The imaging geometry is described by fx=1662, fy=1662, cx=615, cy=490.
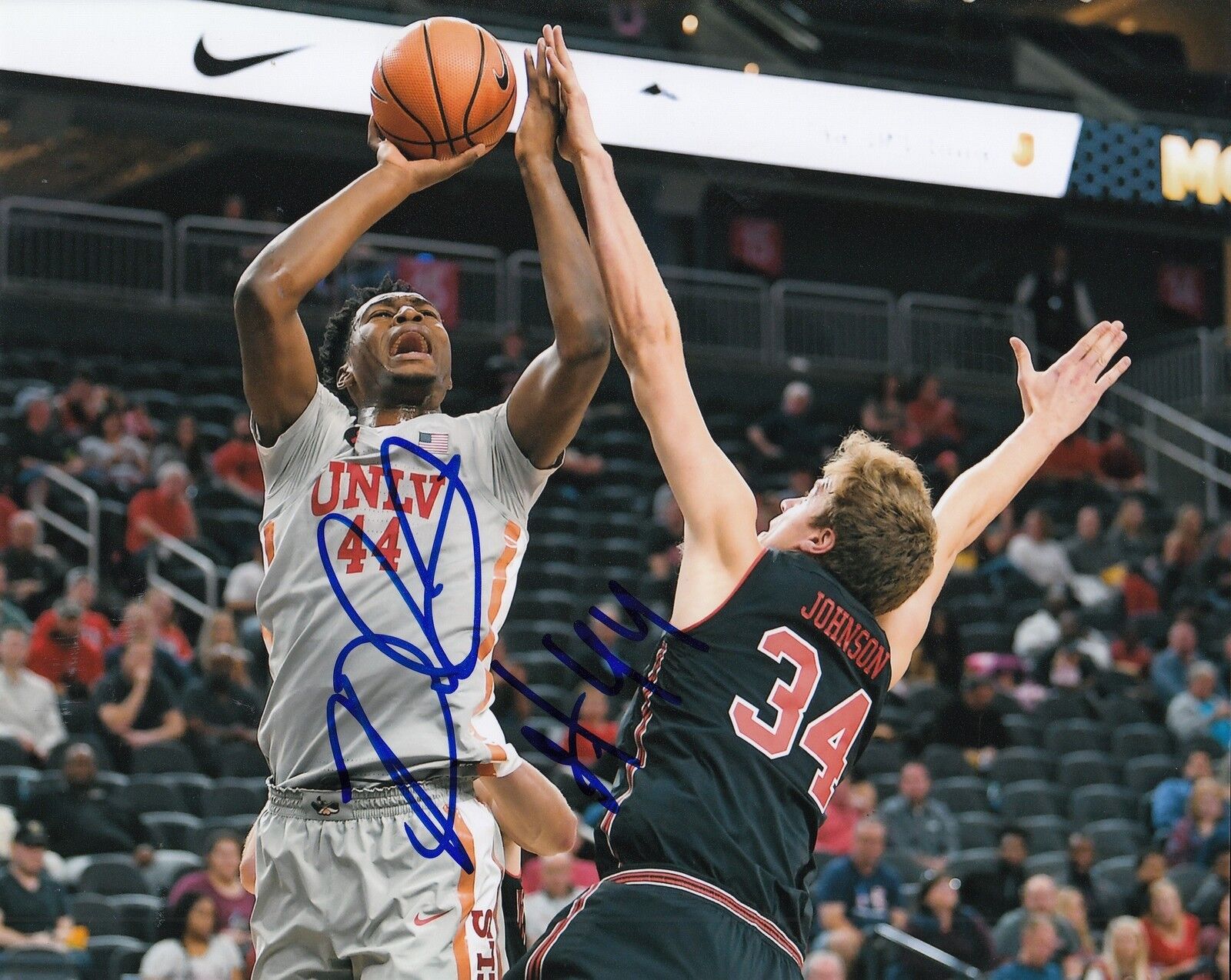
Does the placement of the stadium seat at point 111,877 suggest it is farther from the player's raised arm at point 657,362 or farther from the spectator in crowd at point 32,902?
the player's raised arm at point 657,362

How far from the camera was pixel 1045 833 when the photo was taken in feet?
28.8

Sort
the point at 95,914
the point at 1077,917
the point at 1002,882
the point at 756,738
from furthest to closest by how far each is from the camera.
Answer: the point at 1002,882 → the point at 1077,917 → the point at 95,914 → the point at 756,738

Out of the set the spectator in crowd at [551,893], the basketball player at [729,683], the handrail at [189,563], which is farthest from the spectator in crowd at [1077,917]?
the basketball player at [729,683]

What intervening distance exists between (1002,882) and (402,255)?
5.42m

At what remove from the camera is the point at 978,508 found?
12.0 feet

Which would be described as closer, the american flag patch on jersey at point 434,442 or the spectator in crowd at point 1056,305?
the american flag patch on jersey at point 434,442

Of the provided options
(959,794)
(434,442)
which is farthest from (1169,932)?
(434,442)

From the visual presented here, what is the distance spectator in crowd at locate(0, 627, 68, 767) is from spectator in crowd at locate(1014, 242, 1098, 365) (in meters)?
6.82

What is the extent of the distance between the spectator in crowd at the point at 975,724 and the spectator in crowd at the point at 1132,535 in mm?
2301

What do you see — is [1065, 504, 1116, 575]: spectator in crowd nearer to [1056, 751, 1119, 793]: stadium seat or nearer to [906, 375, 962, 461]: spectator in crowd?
[906, 375, 962, 461]: spectator in crowd

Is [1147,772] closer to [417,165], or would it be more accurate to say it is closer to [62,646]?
[62,646]

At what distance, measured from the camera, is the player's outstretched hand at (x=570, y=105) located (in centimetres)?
323

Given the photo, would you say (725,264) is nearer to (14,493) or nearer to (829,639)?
(14,493)
